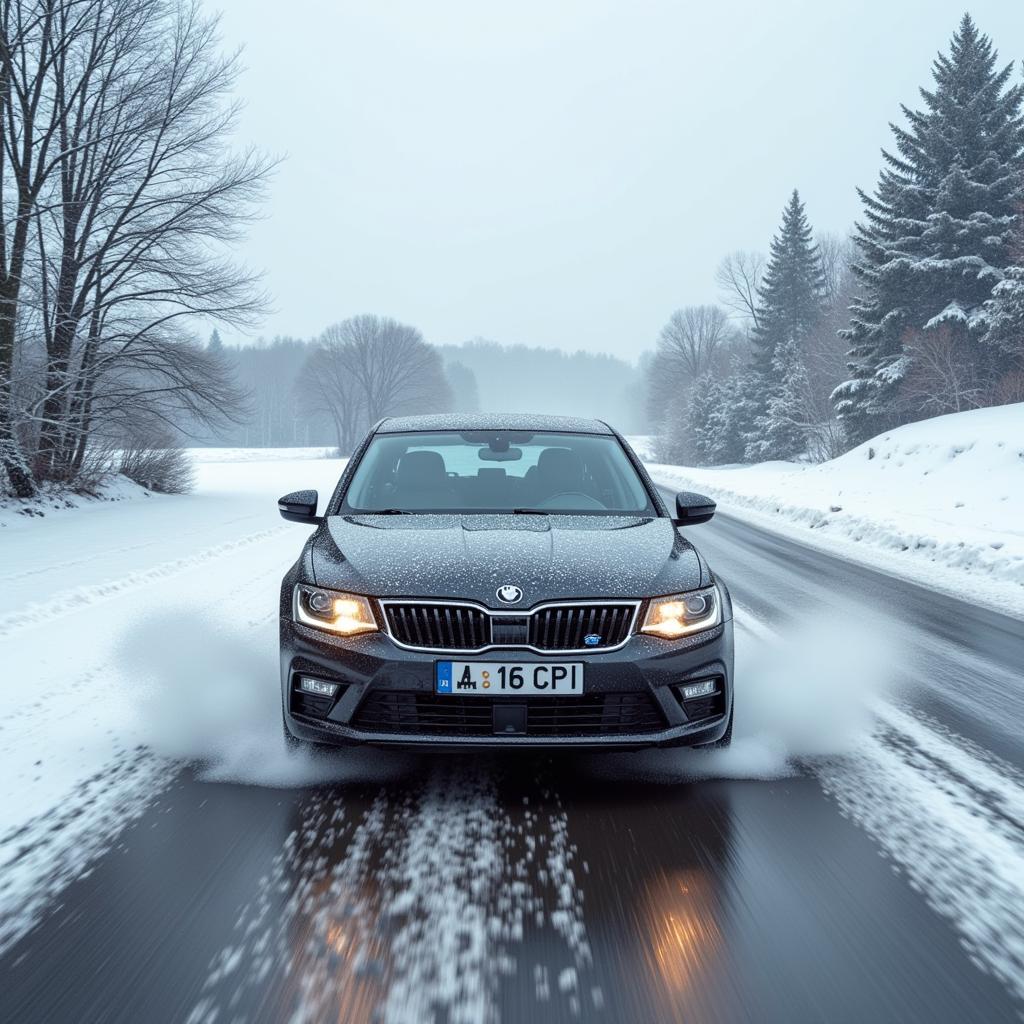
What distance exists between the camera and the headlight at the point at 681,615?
10.3ft

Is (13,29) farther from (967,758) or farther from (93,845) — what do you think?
(967,758)

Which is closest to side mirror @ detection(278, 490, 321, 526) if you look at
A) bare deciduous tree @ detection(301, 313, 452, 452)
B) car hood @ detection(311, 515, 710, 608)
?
car hood @ detection(311, 515, 710, 608)

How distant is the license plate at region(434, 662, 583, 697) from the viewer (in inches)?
118

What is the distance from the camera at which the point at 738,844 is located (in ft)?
9.32

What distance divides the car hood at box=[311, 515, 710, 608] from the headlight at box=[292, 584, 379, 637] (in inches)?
1.7

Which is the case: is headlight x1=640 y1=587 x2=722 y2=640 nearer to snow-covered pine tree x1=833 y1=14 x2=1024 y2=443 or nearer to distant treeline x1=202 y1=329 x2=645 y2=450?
distant treeline x1=202 y1=329 x2=645 y2=450

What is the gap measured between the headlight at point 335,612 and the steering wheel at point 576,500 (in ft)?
4.94

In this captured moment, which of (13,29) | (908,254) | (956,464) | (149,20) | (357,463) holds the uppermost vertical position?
(149,20)

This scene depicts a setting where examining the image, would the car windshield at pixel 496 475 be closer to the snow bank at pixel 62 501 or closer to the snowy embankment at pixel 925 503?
the snowy embankment at pixel 925 503

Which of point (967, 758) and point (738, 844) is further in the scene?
point (967, 758)

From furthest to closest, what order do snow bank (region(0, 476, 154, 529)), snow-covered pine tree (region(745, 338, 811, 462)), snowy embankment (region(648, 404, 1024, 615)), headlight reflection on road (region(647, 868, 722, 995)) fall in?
snow-covered pine tree (region(745, 338, 811, 462)), snow bank (region(0, 476, 154, 529)), snowy embankment (region(648, 404, 1024, 615)), headlight reflection on road (region(647, 868, 722, 995))

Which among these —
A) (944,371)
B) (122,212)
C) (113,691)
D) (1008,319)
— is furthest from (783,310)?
(113,691)

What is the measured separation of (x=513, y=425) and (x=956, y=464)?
1605cm

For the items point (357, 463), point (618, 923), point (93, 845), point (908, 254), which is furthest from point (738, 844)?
point (908, 254)
